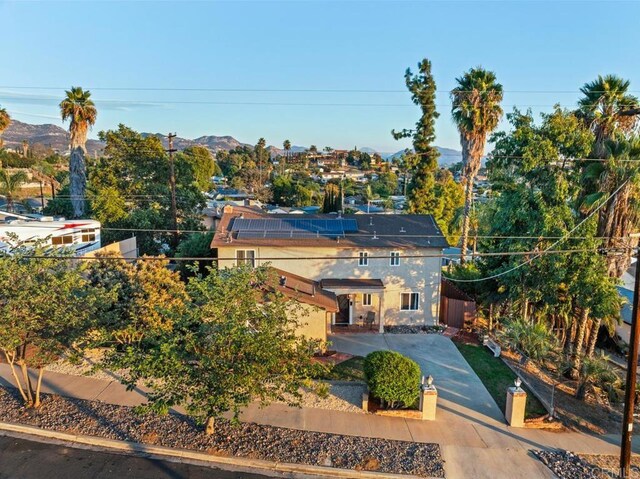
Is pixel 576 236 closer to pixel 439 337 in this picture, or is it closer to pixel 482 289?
pixel 482 289

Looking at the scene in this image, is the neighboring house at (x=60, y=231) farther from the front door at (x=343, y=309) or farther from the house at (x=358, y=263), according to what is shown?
the front door at (x=343, y=309)

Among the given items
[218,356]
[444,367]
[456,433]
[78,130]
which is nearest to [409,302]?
[444,367]

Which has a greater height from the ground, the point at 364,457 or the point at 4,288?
the point at 4,288

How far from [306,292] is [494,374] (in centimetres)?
851

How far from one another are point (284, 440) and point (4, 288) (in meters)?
8.84

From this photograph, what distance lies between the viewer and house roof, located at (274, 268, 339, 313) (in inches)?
745

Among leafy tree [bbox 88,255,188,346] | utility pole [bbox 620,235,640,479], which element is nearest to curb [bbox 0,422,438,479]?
leafy tree [bbox 88,255,188,346]

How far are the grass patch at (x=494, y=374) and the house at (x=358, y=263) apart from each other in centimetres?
358

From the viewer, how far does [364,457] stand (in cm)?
1190

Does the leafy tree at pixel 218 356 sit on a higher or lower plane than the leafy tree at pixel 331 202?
lower

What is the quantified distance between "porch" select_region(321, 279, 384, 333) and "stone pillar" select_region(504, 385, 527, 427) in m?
8.80

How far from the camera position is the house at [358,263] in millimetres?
22891

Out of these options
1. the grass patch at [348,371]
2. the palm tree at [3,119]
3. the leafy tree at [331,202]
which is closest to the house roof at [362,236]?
the grass patch at [348,371]

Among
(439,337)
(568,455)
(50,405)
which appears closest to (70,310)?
(50,405)
